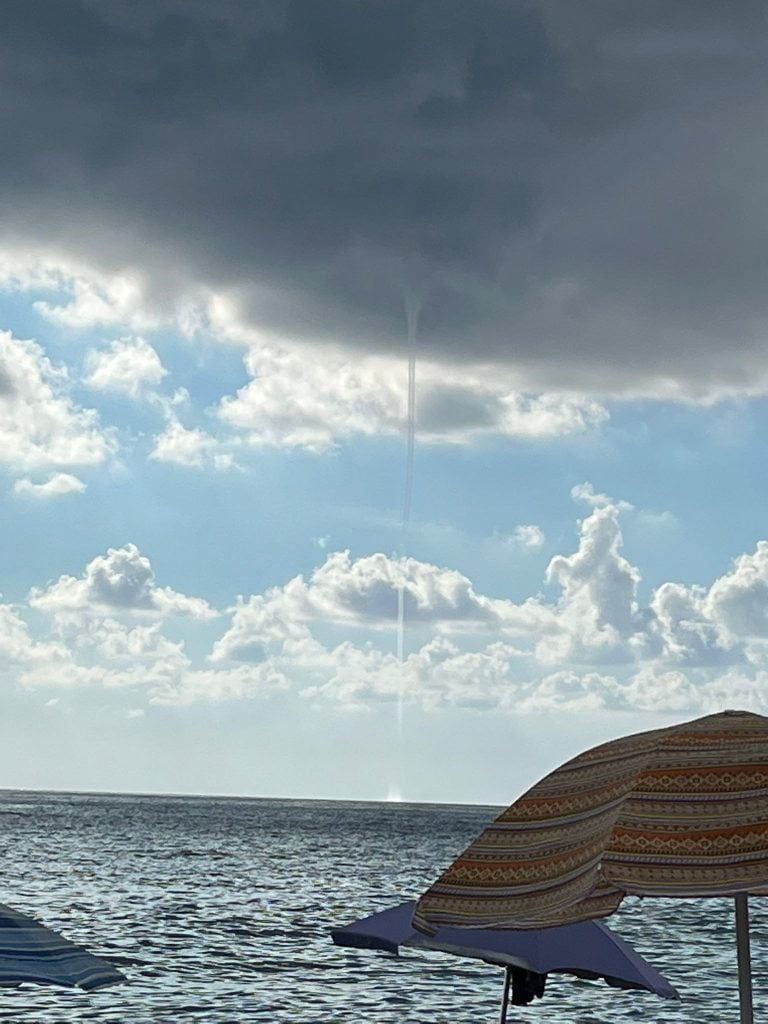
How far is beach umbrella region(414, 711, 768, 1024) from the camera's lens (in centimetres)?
616

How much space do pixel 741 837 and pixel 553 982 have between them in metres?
25.6

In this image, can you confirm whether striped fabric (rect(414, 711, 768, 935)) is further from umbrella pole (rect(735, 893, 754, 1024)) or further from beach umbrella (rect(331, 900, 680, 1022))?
beach umbrella (rect(331, 900, 680, 1022))

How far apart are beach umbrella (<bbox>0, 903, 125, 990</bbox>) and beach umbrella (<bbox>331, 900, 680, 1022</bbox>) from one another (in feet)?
9.26

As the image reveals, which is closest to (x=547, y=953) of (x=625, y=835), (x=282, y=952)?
(x=625, y=835)

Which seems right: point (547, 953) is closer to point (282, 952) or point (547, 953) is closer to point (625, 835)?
point (625, 835)

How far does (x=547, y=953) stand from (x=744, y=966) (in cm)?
309

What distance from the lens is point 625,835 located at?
6285mm

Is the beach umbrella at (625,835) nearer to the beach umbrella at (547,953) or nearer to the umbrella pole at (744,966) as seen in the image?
the umbrella pole at (744,966)

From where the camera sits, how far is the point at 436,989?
27703 millimetres

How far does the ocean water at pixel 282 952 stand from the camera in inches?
1001

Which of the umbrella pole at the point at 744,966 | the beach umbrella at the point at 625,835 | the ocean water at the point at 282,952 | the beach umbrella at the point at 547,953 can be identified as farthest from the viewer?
the ocean water at the point at 282,952

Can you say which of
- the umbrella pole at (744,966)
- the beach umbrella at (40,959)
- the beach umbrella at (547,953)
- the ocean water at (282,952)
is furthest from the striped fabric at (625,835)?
the ocean water at (282,952)

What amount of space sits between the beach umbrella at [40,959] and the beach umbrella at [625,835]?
6.65 ft

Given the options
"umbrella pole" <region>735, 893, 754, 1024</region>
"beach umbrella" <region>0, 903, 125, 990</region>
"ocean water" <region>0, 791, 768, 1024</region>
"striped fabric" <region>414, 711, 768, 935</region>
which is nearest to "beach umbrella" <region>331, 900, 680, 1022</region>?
"umbrella pole" <region>735, 893, 754, 1024</region>
